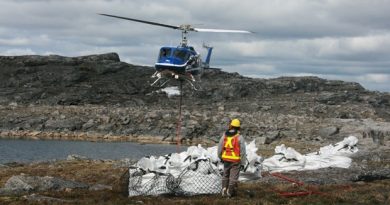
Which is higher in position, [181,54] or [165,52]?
[165,52]

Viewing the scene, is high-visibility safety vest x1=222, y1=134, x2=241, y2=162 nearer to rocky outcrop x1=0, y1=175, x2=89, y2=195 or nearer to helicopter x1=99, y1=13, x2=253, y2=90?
rocky outcrop x1=0, y1=175, x2=89, y2=195

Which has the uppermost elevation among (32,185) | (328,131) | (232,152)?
(232,152)

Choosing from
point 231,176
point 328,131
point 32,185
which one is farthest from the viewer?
point 328,131

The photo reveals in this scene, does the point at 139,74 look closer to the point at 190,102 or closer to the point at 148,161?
the point at 190,102

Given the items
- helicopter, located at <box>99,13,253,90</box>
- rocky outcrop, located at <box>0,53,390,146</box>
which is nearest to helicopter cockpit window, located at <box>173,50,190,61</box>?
helicopter, located at <box>99,13,253,90</box>

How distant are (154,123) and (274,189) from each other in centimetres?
6355

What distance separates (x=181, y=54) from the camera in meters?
33.2

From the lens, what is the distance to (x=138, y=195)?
18172 millimetres

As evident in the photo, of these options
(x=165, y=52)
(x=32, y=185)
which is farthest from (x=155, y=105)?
(x=32, y=185)

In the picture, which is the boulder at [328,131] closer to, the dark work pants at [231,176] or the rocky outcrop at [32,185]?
the rocky outcrop at [32,185]

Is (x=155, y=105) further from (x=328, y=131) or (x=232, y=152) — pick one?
(x=232, y=152)

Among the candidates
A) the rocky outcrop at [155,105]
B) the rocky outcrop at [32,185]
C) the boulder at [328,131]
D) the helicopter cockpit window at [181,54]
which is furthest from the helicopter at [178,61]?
the boulder at [328,131]

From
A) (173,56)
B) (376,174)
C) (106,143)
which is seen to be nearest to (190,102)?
(106,143)

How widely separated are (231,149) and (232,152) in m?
0.10
